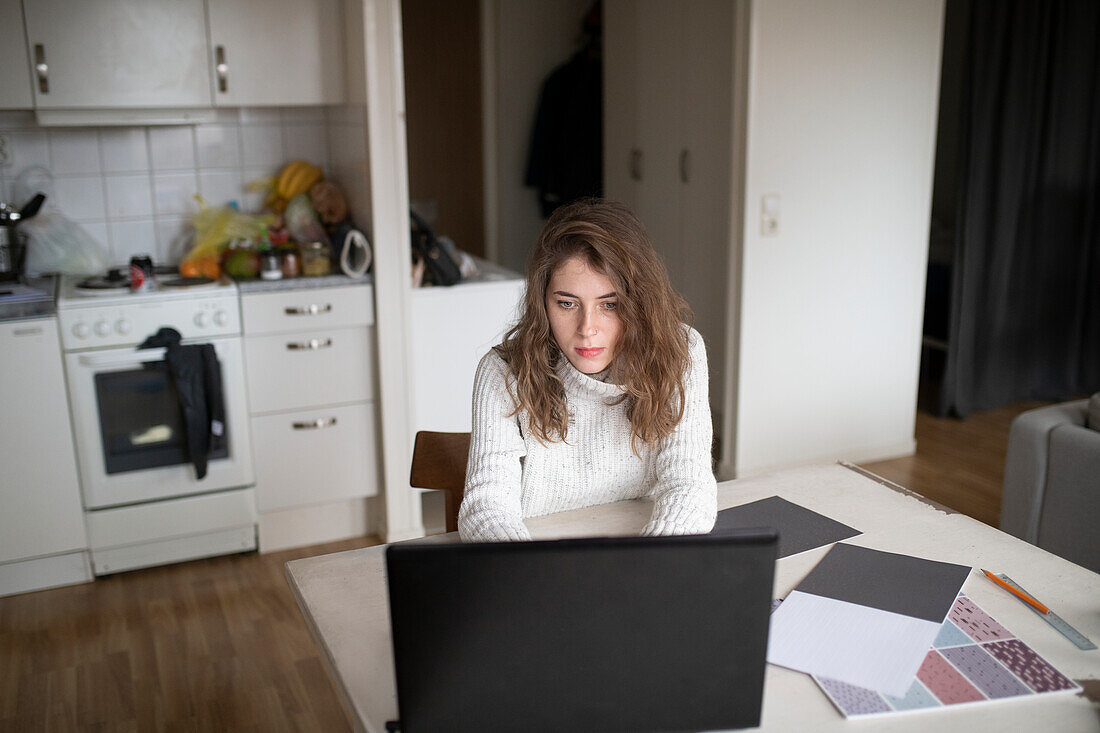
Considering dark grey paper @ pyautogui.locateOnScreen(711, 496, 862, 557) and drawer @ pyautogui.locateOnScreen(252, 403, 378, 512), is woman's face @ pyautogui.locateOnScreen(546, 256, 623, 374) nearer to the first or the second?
dark grey paper @ pyautogui.locateOnScreen(711, 496, 862, 557)

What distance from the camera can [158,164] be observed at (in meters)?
3.37

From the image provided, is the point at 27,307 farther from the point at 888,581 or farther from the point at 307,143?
the point at 888,581

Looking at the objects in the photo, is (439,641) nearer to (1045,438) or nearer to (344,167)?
(1045,438)

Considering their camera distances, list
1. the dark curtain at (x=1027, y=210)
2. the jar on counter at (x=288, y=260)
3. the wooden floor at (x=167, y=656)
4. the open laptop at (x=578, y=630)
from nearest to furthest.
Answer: the open laptop at (x=578, y=630) → the wooden floor at (x=167, y=656) → the jar on counter at (x=288, y=260) → the dark curtain at (x=1027, y=210)

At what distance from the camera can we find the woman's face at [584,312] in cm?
148

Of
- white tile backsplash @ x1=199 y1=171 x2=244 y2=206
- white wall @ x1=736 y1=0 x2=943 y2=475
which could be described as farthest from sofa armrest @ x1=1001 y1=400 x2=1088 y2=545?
white tile backsplash @ x1=199 y1=171 x2=244 y2=206

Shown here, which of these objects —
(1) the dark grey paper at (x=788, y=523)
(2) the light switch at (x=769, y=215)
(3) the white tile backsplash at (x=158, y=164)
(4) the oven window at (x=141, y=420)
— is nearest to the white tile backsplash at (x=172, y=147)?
(3) the white tile backsplash at (x=158, y=164)

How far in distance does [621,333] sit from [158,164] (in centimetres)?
246

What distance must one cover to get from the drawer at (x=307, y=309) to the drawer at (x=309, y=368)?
30mm

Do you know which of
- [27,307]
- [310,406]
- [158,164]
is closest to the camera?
[27,307]

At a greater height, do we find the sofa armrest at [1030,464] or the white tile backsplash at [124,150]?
the white tile backsplash at [124,150]

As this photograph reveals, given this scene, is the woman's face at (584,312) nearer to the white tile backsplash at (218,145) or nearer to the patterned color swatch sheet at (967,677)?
the patterned color swatch sheet at (967,677)

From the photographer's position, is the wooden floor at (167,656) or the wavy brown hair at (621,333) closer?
the wavy brown hair at (621,333)

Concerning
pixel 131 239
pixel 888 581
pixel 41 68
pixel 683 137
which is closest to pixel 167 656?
pixel 131 239
